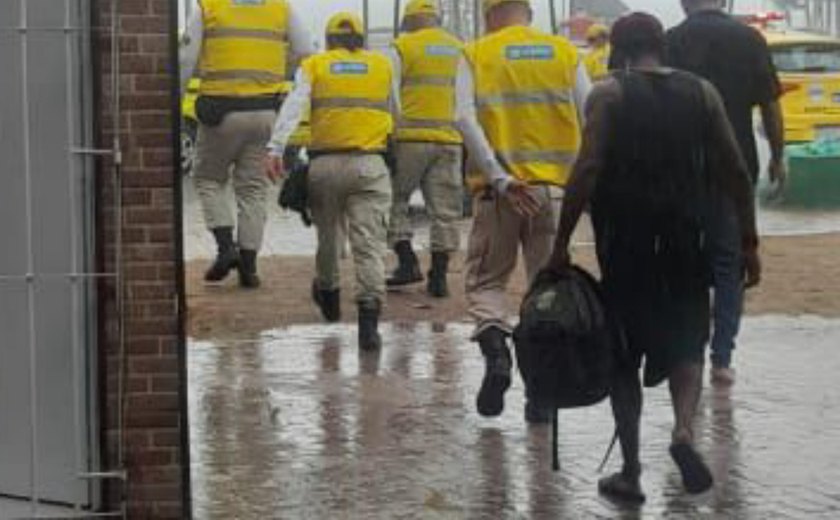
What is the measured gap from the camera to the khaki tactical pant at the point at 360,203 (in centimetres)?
1001

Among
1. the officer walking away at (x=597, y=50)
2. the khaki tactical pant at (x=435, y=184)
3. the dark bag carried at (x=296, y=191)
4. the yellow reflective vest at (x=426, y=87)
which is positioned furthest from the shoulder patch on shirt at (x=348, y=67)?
the officer walking away at (x=597, y=50)

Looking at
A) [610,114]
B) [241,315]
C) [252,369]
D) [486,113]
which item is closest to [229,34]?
[241,315]

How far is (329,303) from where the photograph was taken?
10984 millimetres

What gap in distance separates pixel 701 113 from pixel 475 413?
2.23m

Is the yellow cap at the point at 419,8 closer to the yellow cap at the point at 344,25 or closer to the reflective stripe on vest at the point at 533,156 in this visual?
the yellow cap at the point at 344,25

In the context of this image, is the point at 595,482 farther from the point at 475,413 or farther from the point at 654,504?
the point at 475,413

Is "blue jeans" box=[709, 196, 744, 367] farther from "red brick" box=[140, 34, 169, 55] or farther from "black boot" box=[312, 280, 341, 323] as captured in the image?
"red brick" box=[140, 34, 169, 55]

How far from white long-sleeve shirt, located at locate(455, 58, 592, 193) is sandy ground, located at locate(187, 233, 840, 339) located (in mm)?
3169

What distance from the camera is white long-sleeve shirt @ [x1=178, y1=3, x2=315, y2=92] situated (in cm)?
1134

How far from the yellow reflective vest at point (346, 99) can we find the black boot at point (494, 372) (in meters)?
2.48

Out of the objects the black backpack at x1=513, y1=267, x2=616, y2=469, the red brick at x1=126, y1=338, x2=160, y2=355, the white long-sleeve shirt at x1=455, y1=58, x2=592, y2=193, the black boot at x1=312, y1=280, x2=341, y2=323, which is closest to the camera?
the red brick at x1=126, y1=338, x2=160, y2=355

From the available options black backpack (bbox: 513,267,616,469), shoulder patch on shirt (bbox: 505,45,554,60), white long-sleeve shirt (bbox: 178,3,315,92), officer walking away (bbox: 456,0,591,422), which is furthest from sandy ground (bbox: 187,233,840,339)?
black backpack (bbox: 513,267,616,469)

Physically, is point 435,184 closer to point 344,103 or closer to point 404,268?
point 404,268

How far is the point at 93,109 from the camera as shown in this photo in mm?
5656
